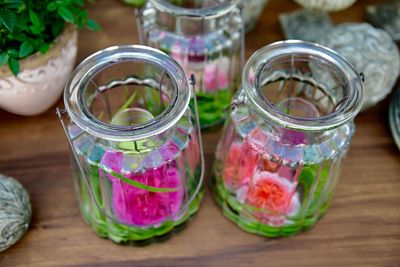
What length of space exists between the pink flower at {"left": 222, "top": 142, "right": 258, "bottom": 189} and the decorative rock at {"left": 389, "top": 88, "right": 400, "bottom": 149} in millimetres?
183

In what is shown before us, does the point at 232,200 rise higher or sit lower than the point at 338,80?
lower

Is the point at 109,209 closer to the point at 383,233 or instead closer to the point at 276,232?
the point at 276,232

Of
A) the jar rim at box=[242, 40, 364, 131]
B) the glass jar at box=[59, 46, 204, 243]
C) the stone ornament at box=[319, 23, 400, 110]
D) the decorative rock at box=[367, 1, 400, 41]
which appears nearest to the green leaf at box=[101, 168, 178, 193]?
the glass jar at box=[59, 46, 204, 243]

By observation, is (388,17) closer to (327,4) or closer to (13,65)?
(327,4)

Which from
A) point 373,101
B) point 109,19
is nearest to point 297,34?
point 373,101

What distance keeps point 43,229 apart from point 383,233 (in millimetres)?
334

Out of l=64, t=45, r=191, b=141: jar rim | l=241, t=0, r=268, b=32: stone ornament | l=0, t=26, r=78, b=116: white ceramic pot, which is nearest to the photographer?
l=64, t=45, r=191, b=141: jar rim

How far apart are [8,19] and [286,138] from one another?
261mm

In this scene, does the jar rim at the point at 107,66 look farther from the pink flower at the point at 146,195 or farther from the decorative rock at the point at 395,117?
the decorative rock at the point at 395,117

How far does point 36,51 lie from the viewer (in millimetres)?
546

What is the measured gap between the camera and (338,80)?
517 mm

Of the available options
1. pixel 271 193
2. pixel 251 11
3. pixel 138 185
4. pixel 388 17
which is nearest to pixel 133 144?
pixel 138 185

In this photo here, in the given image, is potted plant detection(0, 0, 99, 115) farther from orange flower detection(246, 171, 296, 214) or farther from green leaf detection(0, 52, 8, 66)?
orange flower detection(246, 171, 296, 214)

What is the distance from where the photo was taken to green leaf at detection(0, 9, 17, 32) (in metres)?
0.47
